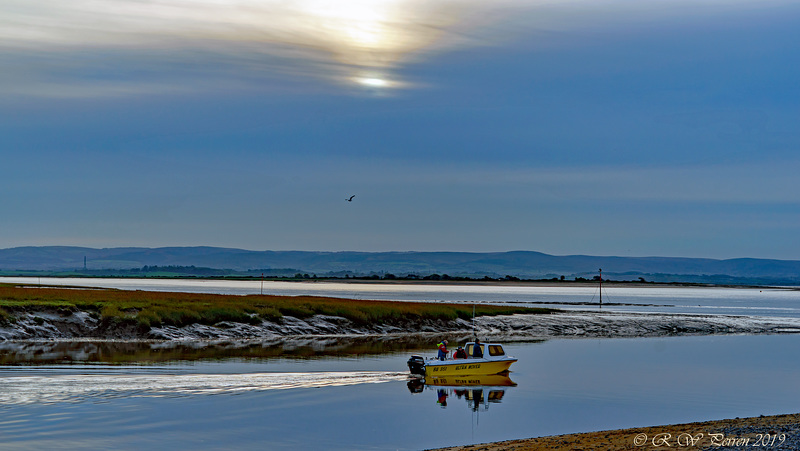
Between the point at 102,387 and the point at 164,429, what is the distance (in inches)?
307

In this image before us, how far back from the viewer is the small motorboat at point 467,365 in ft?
135

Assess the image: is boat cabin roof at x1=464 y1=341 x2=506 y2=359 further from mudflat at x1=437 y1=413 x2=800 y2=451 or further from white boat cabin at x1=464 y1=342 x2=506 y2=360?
mudflat at x1=437 y1=413 x2=800 y2=451

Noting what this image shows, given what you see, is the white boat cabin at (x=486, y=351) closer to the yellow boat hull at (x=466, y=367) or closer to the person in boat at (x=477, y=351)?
the person in boat at (x=477, y=351)

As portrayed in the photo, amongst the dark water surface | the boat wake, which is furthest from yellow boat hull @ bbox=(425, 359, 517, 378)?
the boat wake

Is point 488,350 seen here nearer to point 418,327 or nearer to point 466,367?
point 466,367

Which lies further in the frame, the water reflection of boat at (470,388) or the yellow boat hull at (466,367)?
the yellow boat hull at (466,367)

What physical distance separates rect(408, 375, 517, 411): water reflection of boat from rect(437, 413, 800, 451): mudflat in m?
8.67

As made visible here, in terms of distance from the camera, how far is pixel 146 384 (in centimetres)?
3388

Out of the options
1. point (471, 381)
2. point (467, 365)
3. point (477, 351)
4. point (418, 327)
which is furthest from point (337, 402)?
point (418, 327)

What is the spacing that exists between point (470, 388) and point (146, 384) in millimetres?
14535

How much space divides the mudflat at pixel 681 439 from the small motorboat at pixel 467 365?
15625 millimetres

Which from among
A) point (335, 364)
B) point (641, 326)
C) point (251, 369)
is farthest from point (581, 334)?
point (251, 369)

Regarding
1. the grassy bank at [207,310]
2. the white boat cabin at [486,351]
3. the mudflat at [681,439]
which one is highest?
the grassy bank at [207,310]

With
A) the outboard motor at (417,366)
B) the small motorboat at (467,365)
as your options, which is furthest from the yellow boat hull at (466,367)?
the outboard motor at (417,366)
